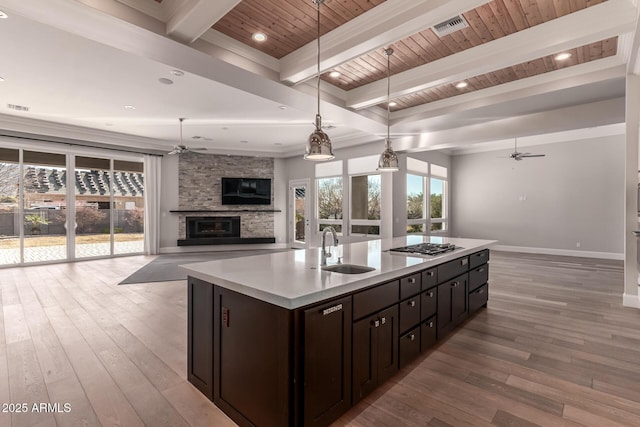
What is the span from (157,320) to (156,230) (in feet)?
18.8

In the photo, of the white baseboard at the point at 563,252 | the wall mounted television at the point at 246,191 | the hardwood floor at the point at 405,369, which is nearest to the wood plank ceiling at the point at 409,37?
the hardwood floor at the point at 405,369

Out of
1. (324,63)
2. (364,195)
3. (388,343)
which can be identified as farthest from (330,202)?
(388,343)

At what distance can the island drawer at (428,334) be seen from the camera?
2.71m

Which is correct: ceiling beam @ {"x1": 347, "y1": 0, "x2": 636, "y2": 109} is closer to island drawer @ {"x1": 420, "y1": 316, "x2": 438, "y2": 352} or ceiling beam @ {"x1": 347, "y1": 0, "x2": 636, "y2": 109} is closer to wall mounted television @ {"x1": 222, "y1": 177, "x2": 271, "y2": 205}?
island drawer @ {"x1": 420, "y1": 316, "x2": 438, "y2": 352}

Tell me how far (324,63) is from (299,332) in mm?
3010

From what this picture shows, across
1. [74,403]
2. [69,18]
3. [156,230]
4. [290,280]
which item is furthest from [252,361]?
[156,230]

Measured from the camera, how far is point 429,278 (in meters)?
2.76

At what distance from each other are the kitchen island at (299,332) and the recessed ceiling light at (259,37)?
2.38 m

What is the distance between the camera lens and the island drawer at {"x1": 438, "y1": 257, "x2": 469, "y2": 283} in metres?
2.97

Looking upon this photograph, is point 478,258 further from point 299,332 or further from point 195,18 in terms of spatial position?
point 195,18

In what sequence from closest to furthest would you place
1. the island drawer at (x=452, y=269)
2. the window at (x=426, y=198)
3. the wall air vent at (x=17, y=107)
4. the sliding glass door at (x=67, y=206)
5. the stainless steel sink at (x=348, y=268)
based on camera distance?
the stainless steel sink at (x=348, y=268)
the island drawer at (x=452, y=269)
the wall air vent at (x=17, y=107)
the sliding glass door at (x=67, y=206)
the window at (x=426, y=198)

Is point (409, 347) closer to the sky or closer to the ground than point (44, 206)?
closer to the ground

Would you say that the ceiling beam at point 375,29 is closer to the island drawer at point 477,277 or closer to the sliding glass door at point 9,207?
the island drawer at point 477,277

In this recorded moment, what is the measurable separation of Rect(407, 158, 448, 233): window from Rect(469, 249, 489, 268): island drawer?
4.38m
